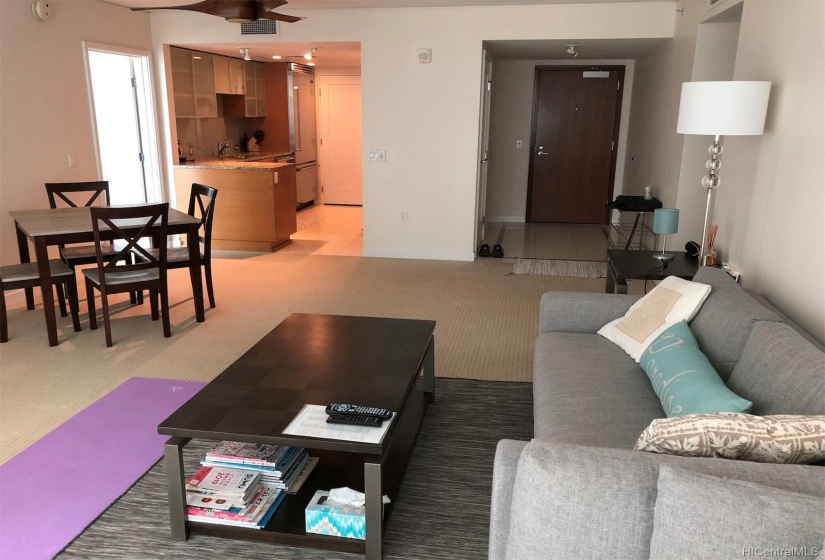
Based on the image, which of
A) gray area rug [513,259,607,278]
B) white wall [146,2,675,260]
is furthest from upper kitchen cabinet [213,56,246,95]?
gray area rug [513,259,607,278]

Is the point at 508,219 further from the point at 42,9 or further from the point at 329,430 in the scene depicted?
the point at 329,430

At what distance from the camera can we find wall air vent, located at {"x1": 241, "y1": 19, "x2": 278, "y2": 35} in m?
6.31

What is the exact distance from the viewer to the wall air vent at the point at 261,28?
6.31 meters

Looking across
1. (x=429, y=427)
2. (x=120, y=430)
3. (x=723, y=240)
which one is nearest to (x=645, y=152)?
(x=723, y=240)

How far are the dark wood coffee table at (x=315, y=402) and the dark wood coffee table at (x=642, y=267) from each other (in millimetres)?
1175

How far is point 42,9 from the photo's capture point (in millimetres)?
4973

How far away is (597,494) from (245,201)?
232 inches

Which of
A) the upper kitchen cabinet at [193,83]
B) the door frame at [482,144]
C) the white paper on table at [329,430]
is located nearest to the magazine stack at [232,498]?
the white paper on table at [329,430]

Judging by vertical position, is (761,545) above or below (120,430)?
above

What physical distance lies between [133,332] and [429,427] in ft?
7.91

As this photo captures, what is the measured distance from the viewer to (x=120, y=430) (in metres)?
Result: 2.94

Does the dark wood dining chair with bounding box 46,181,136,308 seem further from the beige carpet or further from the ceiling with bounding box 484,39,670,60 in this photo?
the ceiling with bounding box 484,39,670,60

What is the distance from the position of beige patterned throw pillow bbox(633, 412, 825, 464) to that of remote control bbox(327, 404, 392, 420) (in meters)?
0.87

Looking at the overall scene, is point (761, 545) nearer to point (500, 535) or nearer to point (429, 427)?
point (500, 535)
